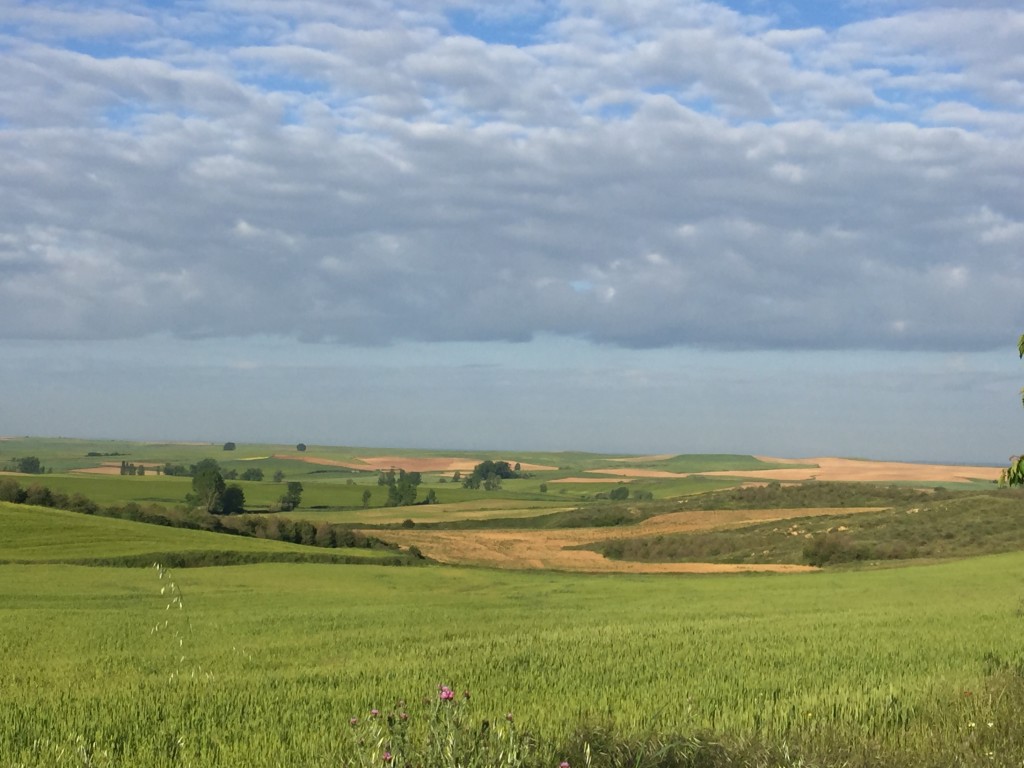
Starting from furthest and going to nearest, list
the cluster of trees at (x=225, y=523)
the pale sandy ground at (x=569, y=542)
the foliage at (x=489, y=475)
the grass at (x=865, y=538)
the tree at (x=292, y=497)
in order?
1. the foliage at (x=489, y=475)
2. the tree at (x=292, y=497)
3. the cluster of trees at (x=225, y=523)
4. the pale sandy ground at (x=569, y=542)
5. the grass at (x=865, y=538)

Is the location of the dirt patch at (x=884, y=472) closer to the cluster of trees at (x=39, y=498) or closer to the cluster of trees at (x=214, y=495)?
the cluster of trees at (x=214, y=495)

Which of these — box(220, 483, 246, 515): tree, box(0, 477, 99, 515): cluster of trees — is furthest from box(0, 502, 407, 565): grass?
box(220, 483, 246, 515): tree

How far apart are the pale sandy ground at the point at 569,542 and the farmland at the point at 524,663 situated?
13.8 meters

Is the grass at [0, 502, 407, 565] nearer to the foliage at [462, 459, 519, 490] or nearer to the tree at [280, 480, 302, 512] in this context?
the tree at [280, 480, 302, 512]

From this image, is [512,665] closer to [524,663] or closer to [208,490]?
[524,663]

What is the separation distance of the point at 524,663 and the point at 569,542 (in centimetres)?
6291

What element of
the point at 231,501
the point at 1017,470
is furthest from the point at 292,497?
the point at 1017,470

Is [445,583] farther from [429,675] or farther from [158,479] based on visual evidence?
[158,479]

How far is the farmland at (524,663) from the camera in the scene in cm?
746

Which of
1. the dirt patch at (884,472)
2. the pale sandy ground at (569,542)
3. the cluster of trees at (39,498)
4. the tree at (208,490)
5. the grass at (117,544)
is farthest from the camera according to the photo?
the dirt patch at (884,472)

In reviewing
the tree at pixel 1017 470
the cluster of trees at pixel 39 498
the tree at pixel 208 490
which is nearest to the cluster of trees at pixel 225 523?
the cluster of trees at pixel 39 498

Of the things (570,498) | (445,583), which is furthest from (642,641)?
(570,498)

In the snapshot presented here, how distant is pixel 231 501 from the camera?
327 feet

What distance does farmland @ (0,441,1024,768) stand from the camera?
7.46m
